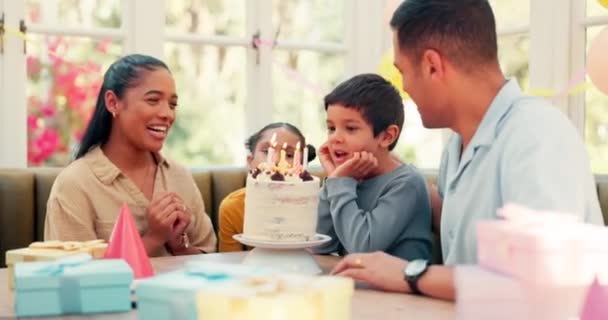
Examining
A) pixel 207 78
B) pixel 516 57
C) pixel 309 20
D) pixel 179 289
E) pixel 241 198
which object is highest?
pixel 309 20

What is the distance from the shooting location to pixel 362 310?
4.84 feet

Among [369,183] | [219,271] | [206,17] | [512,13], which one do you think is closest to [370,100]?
[369,183]

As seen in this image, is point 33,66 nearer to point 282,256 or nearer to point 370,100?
point 370,100

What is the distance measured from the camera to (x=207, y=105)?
3770 millimetres

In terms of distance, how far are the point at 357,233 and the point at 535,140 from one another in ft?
2.07

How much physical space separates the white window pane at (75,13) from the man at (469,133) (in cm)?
197

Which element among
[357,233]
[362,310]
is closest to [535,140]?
[362,310]

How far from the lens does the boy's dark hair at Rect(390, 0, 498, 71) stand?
174 centimetres

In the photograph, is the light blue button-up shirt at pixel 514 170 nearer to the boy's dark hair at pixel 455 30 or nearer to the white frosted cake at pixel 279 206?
the boy's dark hair at pixel 455 30

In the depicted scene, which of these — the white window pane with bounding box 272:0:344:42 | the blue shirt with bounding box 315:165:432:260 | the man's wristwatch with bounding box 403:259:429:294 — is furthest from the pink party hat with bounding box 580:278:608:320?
the white window pane with bounding box 272:0:344:42

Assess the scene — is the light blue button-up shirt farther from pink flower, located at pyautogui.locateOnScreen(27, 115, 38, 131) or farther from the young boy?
pink flower, located at pyautogui.locateOnScreen(27, 115, 38, 131)

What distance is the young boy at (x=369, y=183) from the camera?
2051 mm

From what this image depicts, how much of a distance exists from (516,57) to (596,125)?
0.47m

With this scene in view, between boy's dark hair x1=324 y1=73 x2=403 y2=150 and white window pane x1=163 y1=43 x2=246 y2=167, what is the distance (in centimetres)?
158
